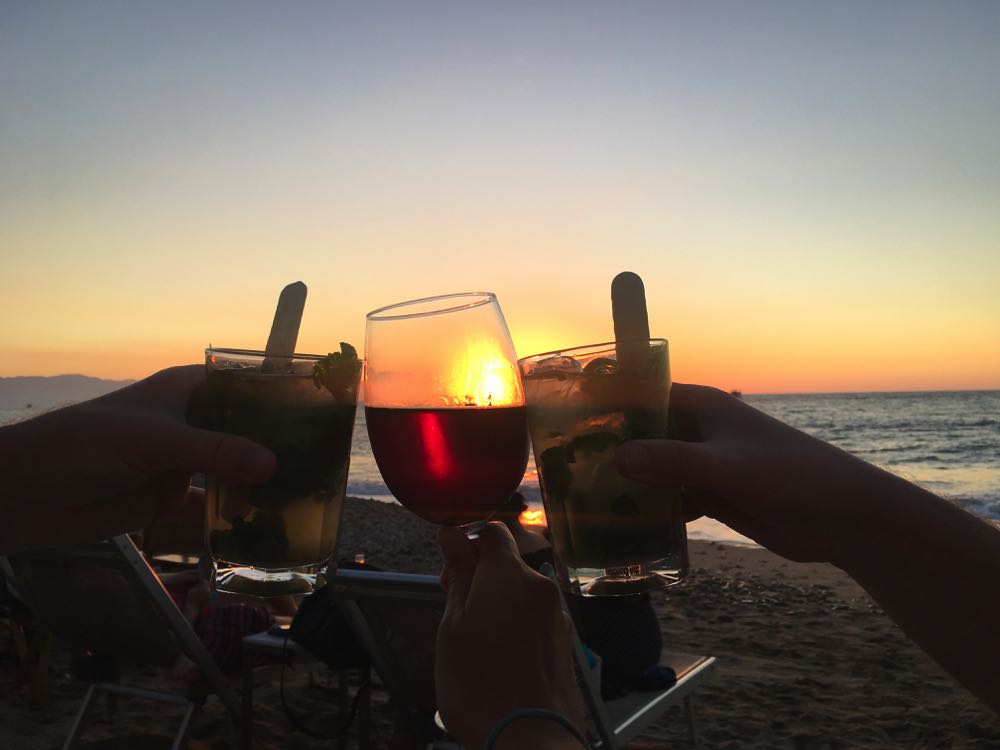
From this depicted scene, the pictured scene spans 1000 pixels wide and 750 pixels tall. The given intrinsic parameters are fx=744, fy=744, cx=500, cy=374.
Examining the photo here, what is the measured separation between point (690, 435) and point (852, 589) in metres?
10.4

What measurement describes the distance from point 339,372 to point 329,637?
319 cm

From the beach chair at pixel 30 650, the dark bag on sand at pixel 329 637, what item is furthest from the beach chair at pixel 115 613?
the beach chair at pixel 30 650

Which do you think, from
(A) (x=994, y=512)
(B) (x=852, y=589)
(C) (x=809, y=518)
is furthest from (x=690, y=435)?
(A) (x=994, y=512)

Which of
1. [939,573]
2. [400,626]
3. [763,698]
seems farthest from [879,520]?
[763,698]

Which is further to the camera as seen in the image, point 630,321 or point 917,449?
point 917,449

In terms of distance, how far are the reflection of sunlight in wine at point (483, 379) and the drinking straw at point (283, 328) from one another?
356 millimetres

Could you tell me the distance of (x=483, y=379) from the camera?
5.11ft

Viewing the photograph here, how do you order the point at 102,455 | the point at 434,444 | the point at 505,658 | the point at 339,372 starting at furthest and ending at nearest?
1. the point at 102,455
2. the point at 339,372
3. the point at 434,444
4. the point at 505,658

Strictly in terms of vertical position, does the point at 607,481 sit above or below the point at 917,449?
above

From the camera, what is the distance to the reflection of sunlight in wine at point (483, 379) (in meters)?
1.52

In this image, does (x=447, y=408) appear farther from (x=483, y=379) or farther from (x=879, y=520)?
(x=879, y=520)

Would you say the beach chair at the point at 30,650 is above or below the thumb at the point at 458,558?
below

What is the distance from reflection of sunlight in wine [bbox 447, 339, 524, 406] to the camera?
152 cm

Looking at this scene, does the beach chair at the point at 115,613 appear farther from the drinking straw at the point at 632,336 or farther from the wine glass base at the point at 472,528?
the drinking straw at the point at 632,336
